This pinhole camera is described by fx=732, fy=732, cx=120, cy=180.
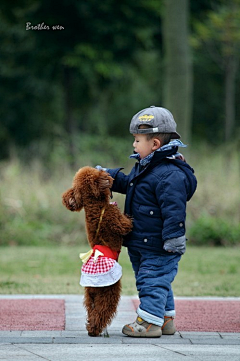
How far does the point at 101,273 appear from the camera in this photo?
16.8 feet

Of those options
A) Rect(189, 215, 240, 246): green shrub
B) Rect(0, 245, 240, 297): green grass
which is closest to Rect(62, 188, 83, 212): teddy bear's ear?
Rect(0, 245, 240, 297): green grass

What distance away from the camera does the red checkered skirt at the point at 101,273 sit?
201 inches

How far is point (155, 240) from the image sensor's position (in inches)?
203

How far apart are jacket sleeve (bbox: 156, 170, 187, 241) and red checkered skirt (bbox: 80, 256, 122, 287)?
0.44 meters

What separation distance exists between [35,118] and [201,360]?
2381 cm

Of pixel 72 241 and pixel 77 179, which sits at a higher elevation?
pixel 77 179

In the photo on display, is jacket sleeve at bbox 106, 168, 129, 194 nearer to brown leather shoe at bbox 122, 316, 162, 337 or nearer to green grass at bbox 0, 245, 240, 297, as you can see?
brown leather shoe at bbox 122, 316, 162, 337

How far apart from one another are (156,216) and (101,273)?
21.9 inches

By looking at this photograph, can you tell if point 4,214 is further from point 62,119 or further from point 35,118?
point 62,119

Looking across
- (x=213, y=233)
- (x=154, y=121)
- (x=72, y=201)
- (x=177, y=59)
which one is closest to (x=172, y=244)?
(x=72, y=201)

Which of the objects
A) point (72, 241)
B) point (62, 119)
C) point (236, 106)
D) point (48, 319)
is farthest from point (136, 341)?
point (236, 106)

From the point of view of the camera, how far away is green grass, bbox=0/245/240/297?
762cm

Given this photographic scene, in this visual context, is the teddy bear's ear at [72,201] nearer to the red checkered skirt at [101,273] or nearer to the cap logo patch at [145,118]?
the red checkered skirt at [101,273]

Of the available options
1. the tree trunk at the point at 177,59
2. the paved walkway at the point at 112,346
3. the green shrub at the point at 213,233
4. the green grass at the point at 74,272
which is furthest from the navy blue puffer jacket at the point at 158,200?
the tree trunk at the point at 177,59
